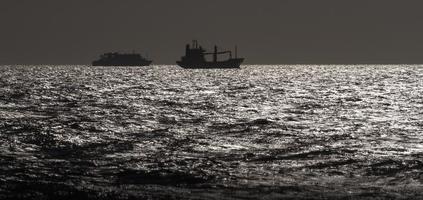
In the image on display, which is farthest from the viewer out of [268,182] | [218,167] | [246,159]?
[246,159]

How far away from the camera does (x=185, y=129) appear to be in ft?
97.9

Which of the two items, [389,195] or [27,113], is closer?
[389,195]

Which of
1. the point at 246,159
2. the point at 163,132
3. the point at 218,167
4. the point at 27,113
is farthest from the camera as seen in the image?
the point at 27,113

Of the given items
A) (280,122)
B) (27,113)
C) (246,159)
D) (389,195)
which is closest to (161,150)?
(246,159)

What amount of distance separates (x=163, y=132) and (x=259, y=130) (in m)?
4.40

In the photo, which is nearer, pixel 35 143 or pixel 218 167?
pixel 218 167

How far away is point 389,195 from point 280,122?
19637 mm

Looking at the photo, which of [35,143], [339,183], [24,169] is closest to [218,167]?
[339,183]

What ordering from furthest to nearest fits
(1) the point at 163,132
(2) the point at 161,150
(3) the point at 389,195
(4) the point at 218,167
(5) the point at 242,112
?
(5) the point at 242,112 → (1) the point at 163,132 → (2) the point at 161,150 → (4) the point at 218,167 → (3) the point at 389,195

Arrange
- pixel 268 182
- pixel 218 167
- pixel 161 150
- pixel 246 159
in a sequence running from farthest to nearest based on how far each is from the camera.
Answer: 1. pixel 161 150
2. pixel 246 159
3. pixel 218 167
4. pixel 268 182

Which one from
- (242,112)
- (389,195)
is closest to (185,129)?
(242,112)

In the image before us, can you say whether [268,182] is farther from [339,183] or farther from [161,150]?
[161,150]

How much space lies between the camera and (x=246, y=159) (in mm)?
20609

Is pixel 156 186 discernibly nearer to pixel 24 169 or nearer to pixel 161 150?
pixel 24 169
